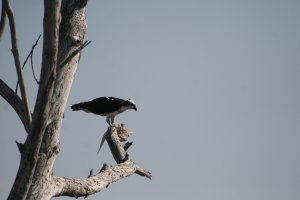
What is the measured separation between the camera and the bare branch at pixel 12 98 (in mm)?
3451

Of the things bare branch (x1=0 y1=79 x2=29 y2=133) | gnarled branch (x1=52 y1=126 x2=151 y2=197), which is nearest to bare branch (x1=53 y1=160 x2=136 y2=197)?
gnarled branch (x1=52 y1=126 x2=151 y2=197)

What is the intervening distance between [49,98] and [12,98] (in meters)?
0.69

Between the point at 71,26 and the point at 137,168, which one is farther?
the point at 137,168

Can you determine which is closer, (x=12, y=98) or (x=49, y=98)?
(x=49, y=98)

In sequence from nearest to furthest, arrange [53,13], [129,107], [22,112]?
[53,13]
[22,112]
[129,107]

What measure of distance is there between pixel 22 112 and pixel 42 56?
709mm

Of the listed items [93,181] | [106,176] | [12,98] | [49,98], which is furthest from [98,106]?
[49,98]

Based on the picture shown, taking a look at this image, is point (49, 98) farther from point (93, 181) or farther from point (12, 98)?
point (93, 181)

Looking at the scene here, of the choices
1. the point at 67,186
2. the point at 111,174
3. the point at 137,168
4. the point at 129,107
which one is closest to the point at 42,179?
the point at 67,186

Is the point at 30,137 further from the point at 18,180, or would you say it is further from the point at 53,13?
the point at 53,13

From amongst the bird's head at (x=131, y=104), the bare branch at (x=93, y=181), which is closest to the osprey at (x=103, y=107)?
the bird's head at (x=131, y=104)

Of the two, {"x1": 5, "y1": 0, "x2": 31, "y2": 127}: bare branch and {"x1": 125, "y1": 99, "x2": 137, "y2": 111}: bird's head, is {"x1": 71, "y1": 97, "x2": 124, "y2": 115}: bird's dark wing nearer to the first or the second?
{"x1": 125, "y1": 99, "x2": 137, "y2": 111}: bird's head

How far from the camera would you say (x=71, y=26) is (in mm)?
3789

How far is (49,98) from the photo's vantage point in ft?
9.65
